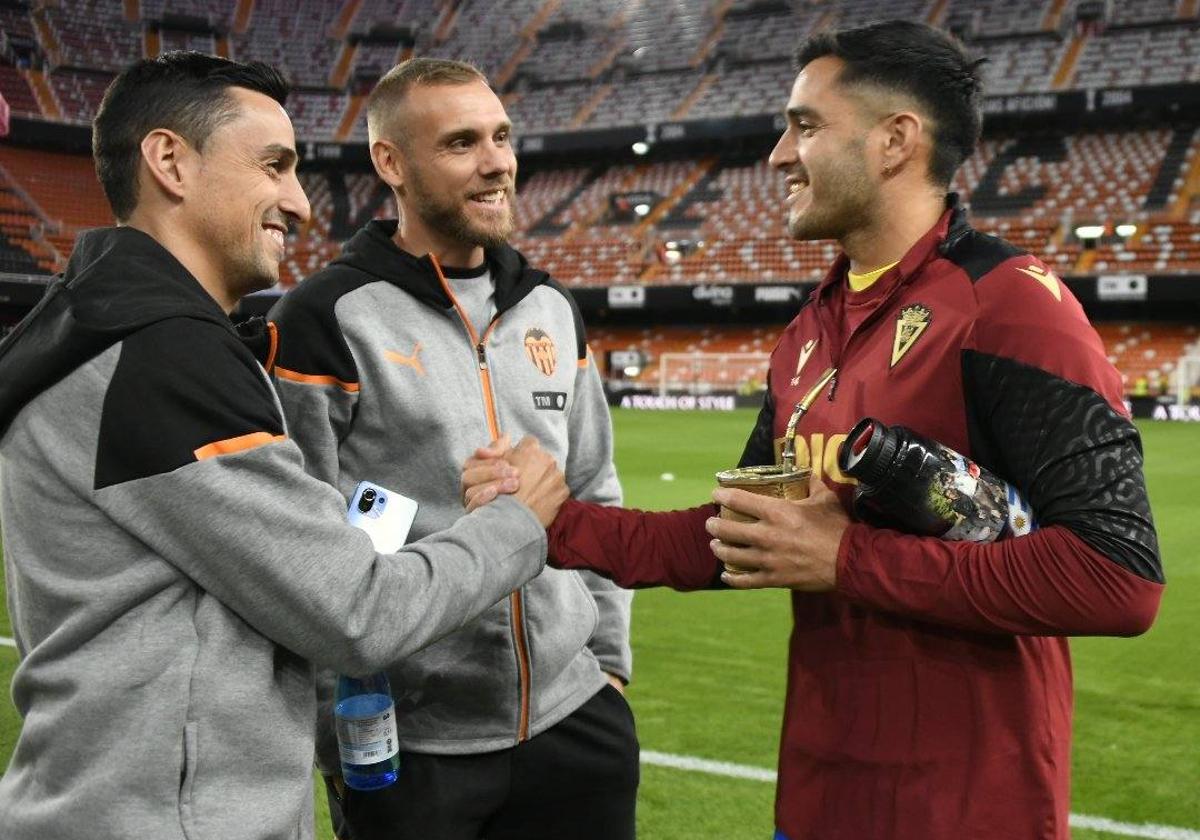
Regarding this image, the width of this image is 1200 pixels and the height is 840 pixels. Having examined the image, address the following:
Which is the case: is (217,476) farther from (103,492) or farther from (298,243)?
(298,243)

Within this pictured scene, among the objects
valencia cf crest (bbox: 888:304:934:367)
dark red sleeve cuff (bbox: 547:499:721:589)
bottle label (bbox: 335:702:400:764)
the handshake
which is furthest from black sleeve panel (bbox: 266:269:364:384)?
valencia cf crest (bbox: 888:304:934:367)

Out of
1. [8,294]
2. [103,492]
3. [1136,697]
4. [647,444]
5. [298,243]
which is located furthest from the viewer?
[298,243]

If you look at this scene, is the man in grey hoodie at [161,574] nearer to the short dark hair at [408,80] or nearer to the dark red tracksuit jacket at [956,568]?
the dark red tracksuit jacket at [956,568]

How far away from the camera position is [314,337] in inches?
97.1

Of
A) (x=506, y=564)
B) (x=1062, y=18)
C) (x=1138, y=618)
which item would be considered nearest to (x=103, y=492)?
(x=506, y=564)

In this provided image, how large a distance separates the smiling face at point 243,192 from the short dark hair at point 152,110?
1.2 inches

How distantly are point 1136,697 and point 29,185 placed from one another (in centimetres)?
A: 3874

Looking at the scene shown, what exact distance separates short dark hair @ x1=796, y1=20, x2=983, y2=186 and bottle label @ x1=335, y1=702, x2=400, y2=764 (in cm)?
155

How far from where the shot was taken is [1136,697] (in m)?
5.38

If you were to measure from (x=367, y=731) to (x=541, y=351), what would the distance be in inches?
40.7

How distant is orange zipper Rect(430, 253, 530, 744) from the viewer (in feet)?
8.37

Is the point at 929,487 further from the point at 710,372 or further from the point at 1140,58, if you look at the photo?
the point at 1140,58

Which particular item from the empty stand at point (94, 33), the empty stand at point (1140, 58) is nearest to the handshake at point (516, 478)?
the empty stand at point (1140, 58)

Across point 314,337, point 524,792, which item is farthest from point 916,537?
point 314,337
